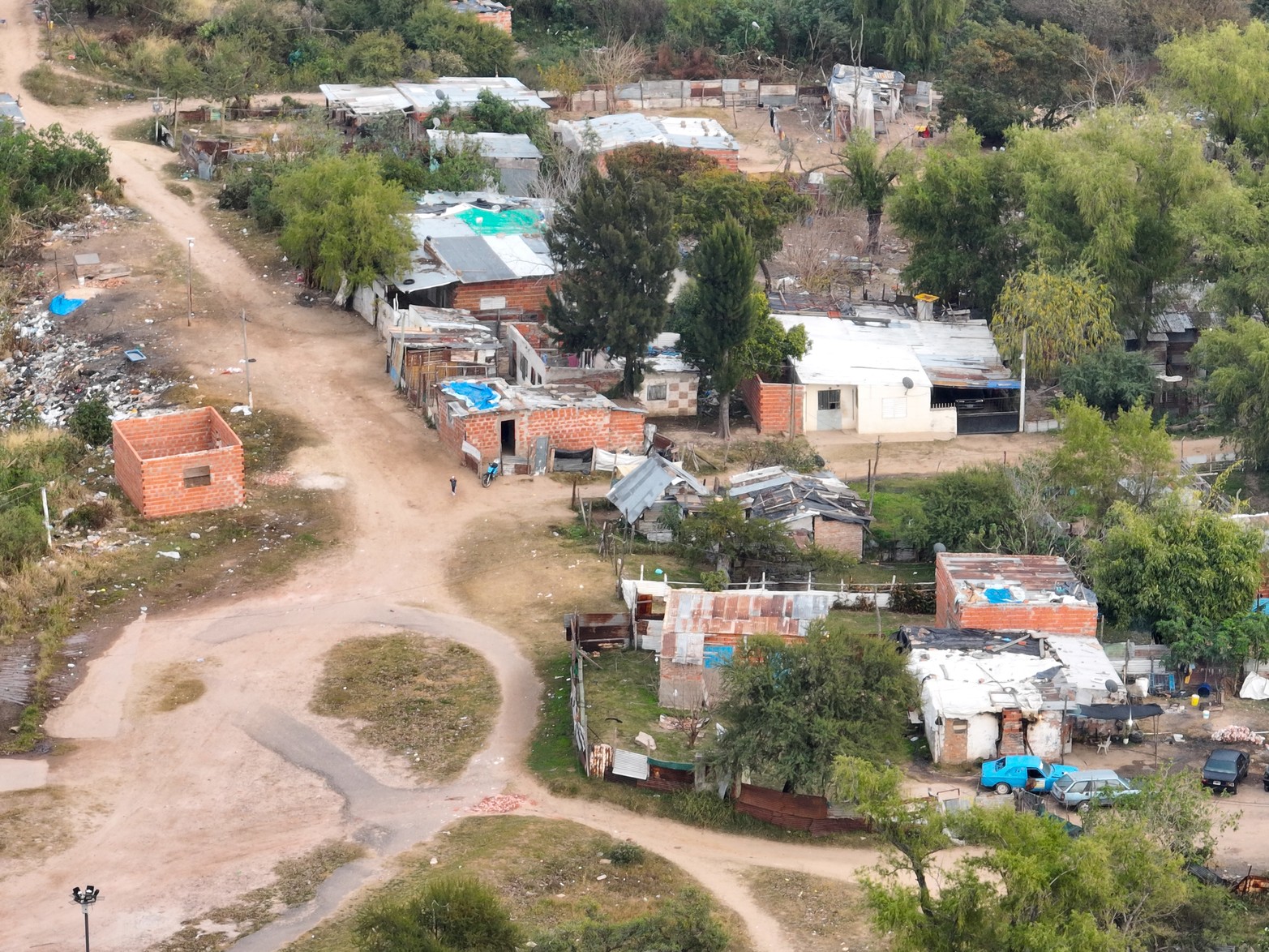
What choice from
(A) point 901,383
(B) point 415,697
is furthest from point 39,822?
(A) point 901,383

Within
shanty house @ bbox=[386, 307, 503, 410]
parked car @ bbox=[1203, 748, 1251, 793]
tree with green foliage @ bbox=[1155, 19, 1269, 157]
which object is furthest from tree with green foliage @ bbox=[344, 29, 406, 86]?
parked car @ bbox=[1203, 748, 1251, 793]

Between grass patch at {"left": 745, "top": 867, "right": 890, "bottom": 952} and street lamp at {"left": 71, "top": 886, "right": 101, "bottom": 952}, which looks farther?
grass patch at {"left": 745, "top": 867, "right": 890, "bottom": 952}

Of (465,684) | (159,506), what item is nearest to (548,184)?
(159,506)

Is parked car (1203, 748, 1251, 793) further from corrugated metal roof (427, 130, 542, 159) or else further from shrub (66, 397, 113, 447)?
corrugated metal roof (427, 130, 542, 159)

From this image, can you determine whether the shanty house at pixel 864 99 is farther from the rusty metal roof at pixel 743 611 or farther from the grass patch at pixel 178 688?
the grass patch at pixel 178 688

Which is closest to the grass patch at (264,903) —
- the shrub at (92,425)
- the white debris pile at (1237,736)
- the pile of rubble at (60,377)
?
the white debris pile at (1237,736)

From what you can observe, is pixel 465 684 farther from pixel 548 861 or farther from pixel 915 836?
pixel 915 836
